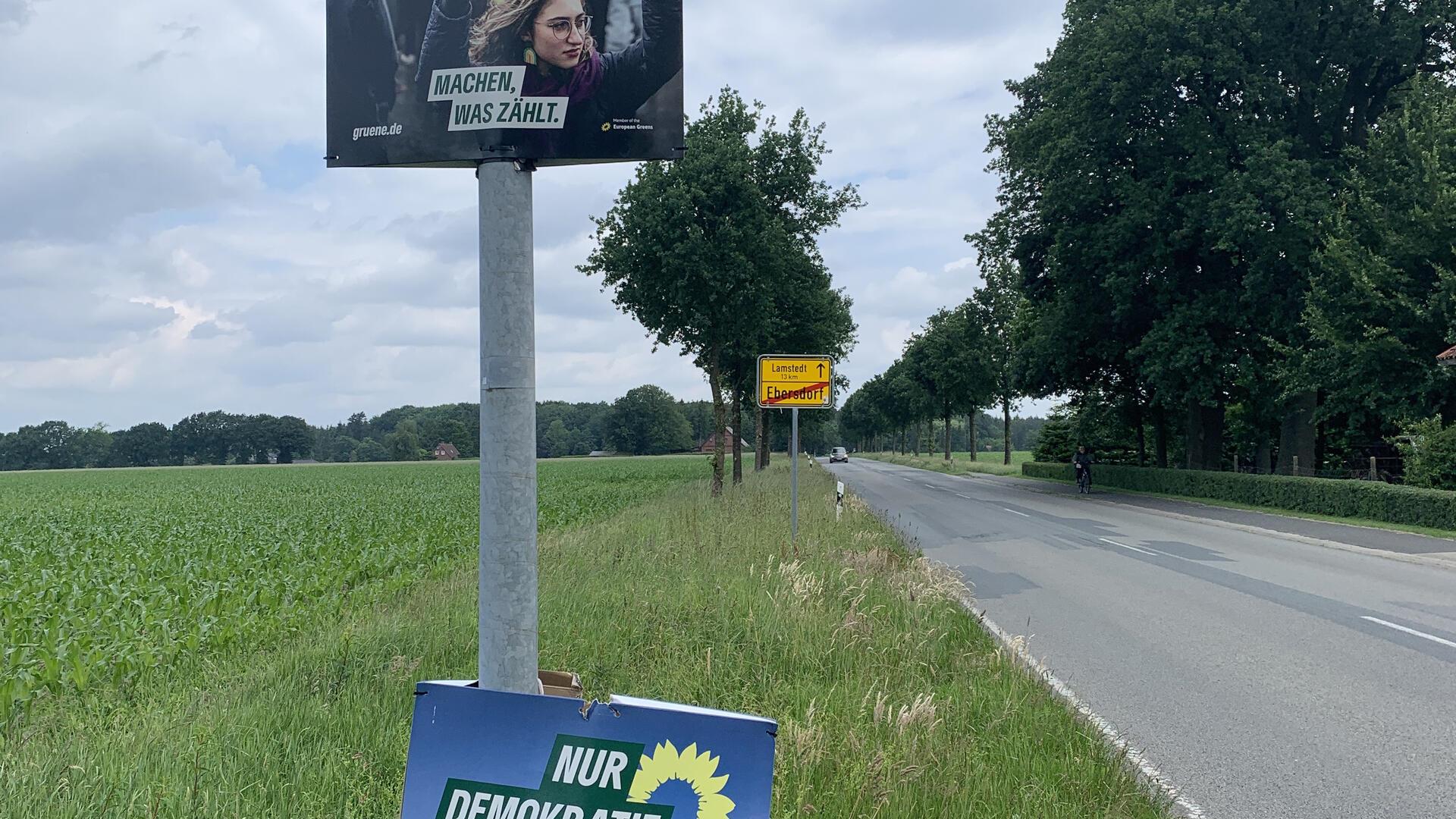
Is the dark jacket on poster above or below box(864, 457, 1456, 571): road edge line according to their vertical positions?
above

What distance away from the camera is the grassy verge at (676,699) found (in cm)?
386

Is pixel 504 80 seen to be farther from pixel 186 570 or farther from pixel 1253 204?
pixel 1253 204

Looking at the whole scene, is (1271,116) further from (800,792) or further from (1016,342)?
(800,792)

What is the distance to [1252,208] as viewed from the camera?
952 inches

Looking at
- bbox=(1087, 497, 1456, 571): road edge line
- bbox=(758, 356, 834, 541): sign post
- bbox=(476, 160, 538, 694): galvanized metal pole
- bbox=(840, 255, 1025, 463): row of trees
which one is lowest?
bbox=(1087, 497, 1456, 571): road edge line

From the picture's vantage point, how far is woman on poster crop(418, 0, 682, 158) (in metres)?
2.68

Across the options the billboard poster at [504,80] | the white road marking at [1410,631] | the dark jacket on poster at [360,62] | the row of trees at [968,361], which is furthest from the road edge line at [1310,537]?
the row of trees at [968,361]

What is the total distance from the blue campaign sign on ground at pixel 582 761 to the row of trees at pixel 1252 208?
962 inches

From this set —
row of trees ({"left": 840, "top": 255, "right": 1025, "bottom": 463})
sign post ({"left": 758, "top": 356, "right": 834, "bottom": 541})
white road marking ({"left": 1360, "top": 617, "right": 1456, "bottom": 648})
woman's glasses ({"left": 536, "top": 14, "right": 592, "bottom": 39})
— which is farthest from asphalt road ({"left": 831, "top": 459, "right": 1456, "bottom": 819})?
row of trees ({"left": 840, "top": 255, "right": 1025, "bottom": 463})

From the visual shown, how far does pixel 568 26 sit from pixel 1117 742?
189 inches

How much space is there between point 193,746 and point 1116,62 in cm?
2857

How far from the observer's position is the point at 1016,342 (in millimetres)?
40719

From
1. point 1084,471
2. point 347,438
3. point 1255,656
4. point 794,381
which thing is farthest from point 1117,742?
point 347,438

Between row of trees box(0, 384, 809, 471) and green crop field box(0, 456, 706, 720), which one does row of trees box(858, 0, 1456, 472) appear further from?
row of trees box(0, 384, 809, 471)
